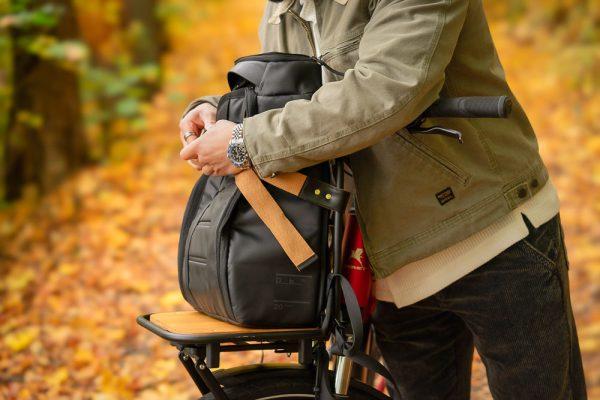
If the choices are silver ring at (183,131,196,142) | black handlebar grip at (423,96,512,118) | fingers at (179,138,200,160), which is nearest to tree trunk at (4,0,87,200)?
silver ring at (183,131,196,142)

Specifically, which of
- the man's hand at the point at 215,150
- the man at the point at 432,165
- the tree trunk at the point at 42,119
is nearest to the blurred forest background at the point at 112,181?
the tree trunk at the point at 42,119

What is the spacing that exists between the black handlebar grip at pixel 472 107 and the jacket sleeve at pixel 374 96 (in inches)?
1.5

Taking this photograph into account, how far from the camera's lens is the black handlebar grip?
183 centimetres

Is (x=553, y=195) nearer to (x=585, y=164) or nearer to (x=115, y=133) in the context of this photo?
(x=585, y=164)

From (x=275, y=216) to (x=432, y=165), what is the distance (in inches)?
18.3

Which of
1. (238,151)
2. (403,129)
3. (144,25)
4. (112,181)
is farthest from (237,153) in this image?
(144,25)

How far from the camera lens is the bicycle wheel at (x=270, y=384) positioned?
2.23 m

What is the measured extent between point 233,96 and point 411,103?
1.66ft

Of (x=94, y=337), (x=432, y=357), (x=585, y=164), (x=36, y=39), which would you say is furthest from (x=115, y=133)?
(x=432, y=357)

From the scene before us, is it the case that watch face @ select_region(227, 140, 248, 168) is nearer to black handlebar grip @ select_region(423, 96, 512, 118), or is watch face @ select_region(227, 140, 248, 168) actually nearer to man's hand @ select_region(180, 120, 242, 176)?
man's hand @ select_region(180, 120, 242, 176)

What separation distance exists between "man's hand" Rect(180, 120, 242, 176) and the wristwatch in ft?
0.05

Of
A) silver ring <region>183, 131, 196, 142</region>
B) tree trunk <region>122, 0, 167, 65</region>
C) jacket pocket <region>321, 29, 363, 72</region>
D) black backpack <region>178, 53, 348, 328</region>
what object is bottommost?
black backpack <region>178, 53, 348, 328</region>

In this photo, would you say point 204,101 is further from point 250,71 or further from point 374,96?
point 374,96

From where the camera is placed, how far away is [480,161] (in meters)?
2.16
